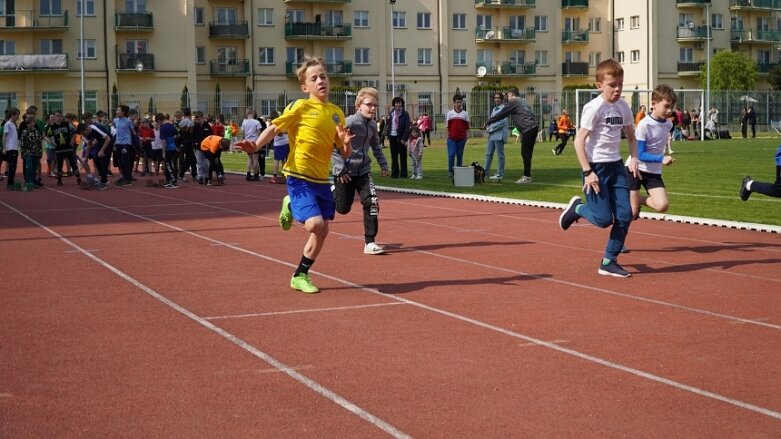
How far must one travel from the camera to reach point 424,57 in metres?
83.8

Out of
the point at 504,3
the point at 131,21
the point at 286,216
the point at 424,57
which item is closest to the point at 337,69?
the point at 424,57

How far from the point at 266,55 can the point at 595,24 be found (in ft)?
96.5

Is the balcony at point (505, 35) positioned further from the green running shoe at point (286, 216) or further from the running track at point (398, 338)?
the green running shoe at point (286, 216)

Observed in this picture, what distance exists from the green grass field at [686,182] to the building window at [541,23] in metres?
49.9

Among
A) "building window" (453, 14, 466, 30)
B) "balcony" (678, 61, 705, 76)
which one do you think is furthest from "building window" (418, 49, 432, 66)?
"balcony" (678, 61, 705, 76)

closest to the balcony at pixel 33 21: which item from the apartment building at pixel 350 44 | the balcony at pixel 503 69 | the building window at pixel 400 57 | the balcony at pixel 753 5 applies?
the apartment building at pixel 350 44

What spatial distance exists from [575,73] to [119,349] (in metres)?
84.3

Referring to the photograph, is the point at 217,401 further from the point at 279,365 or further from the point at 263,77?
the point at 263,77

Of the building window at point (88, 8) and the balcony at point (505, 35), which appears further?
the balcony at point (505, 35)

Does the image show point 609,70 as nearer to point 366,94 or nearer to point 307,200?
point 307,200

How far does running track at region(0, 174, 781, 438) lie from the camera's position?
5.84 m

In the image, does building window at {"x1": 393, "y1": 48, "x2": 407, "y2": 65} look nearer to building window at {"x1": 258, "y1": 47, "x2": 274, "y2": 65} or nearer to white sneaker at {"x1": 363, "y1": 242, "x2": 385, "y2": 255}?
building window at {"x1": 258, "y1": 47, "x2": 274, "y2": 65}

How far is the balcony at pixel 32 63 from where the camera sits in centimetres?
7150

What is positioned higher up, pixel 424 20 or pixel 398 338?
pixel 424 20
